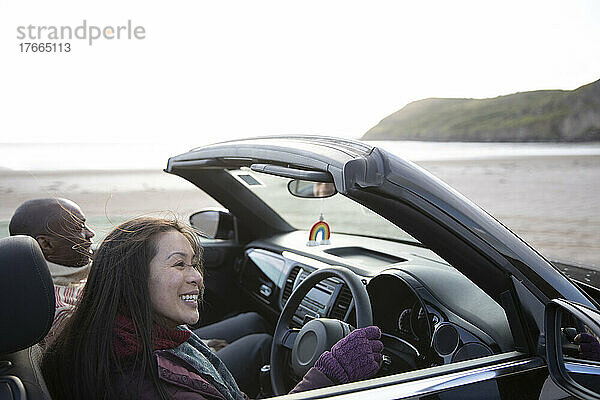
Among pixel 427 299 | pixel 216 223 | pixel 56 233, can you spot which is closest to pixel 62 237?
pixel 56 233

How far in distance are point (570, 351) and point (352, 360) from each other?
51 centimetres

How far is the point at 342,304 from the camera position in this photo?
80.5 inches

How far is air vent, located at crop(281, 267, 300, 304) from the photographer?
8.82ft

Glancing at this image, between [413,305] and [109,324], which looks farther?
[413,305]

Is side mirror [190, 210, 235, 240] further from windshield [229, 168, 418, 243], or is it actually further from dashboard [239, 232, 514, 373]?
dashboard [239, 232, 514, 373]

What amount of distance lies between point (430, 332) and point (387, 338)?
156 mm

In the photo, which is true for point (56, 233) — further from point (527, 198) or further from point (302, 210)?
point (527, 198)

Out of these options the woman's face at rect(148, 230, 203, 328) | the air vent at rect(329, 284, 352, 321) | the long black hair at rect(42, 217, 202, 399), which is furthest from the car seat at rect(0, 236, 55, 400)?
the air vent at rect(329, 284, 352, 321)

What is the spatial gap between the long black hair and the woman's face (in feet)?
0.07

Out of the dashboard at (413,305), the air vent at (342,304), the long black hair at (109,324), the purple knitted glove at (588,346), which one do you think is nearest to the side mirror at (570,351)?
the purple knitted glove at (588,346)

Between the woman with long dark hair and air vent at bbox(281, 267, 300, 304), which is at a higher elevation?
the woman with long dark hair

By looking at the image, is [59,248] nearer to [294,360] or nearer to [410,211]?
[294,360]

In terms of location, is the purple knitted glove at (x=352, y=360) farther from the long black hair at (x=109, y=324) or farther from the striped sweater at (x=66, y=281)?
the striped sweater at (x=66, y=281)

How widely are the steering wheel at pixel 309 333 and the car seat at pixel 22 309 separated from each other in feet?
2.63
